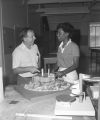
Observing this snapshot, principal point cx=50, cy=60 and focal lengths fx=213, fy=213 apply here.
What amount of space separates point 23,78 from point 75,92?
76 cm

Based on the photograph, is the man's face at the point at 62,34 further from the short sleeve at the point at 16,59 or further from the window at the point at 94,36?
the window at the point at 94,36

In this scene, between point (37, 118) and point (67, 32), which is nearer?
Answer: point (37, 118)

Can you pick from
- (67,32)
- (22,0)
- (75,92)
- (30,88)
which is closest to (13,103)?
(30,88)

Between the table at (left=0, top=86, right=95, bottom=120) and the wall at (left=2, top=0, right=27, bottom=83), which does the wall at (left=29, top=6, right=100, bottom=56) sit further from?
the table at (left=0, top=86, right=95, bottom=120)

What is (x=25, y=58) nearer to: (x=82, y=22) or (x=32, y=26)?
(x=32, y=26)

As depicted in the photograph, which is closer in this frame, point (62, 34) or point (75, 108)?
point (75, 108)

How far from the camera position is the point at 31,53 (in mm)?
2391

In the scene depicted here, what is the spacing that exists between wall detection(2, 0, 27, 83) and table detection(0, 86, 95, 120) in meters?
1.87

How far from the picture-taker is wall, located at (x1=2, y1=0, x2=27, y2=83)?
3.83 meters

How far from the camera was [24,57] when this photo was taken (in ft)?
7.58

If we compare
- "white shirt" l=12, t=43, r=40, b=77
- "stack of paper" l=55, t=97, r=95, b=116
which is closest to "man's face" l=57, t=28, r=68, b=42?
"white shirt" l=12, t=43, r=40, b=77

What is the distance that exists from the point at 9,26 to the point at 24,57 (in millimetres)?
1992

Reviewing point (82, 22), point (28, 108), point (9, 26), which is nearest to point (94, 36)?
point (82, 22)

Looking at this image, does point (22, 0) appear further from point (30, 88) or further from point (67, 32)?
point (30, 88)
